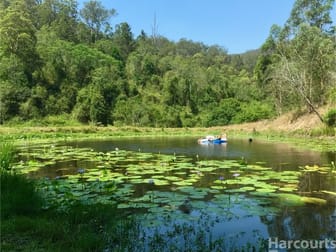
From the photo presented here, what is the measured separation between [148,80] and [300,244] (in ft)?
192

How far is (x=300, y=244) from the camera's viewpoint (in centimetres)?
461

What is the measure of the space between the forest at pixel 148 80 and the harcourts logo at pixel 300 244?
69.0 feet

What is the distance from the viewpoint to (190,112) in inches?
2176

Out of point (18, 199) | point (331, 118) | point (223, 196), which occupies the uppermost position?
point (331, 118)

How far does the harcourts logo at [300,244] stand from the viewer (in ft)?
14.6

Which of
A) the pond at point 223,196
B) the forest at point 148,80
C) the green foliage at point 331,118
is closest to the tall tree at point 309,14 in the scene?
the forest at point 148,80

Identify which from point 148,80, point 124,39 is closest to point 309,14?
point 148,80

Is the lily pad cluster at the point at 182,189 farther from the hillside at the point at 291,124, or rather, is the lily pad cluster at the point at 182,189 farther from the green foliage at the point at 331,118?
the hillside at the point at 291,124

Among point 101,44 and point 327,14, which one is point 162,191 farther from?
point 101,44

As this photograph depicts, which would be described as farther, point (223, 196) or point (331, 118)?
point (331, 118)

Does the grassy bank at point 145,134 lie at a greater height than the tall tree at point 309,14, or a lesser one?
lesser

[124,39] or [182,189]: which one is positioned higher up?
[124,39]

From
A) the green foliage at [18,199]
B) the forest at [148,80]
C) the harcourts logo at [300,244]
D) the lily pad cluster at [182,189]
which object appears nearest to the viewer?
the harcourts logo at [300,244]

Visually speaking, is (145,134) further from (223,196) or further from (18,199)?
(18,199)
